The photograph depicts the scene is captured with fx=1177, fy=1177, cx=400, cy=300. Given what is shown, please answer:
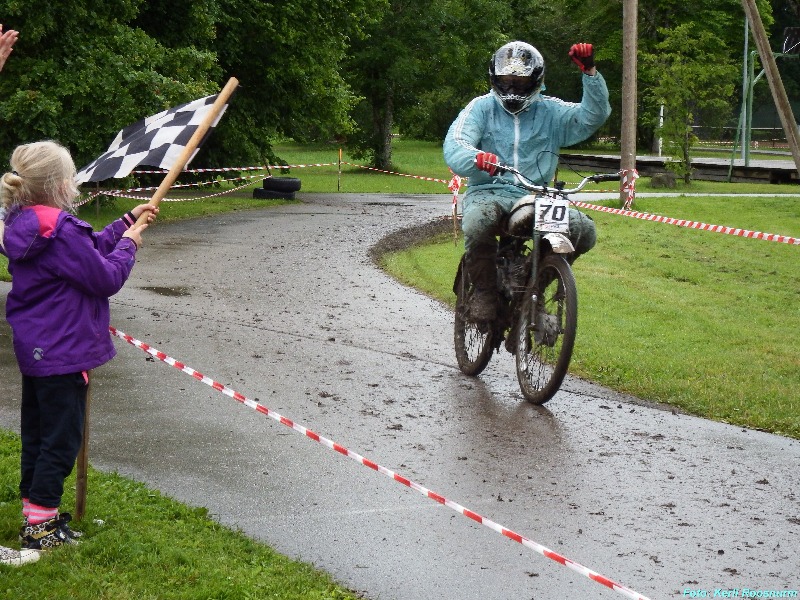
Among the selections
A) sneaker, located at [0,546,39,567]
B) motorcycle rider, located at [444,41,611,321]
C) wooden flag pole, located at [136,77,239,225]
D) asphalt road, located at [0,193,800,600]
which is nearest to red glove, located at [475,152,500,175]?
motorcycle rider, located at [444,41,611,321]

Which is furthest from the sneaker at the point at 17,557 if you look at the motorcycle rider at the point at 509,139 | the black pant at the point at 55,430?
the motorcycle rider at the point at 509,139

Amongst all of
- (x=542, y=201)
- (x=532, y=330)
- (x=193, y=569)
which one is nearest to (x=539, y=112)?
(x=542, y=201)

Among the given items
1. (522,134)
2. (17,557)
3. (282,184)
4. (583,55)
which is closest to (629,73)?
(282,184)

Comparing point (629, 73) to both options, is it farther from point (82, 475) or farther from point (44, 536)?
point (44, 536)

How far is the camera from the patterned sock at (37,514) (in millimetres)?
4633

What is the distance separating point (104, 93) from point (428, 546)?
16.0 meters

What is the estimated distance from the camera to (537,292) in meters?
7.55

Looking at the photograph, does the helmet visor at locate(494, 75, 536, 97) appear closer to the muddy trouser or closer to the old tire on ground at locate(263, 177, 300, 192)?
the muddy trouser

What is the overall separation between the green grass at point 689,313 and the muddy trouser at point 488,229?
118 centimetres

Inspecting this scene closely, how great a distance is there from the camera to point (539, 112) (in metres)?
7.91

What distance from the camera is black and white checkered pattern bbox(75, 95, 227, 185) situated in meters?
5.16

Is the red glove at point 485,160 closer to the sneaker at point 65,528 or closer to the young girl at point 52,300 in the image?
the young girl at point 52,300

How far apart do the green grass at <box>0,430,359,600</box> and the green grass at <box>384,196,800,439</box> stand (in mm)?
3627

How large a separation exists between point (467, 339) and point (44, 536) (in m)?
4.32
